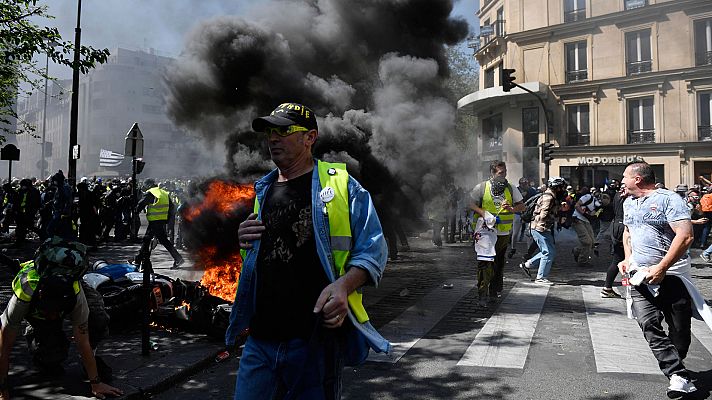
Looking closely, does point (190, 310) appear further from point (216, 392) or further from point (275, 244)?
point (275, 244)

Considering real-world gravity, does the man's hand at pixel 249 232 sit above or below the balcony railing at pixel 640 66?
below

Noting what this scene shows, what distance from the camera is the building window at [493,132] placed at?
86.0ft

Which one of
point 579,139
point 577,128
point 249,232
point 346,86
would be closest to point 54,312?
point 249,232

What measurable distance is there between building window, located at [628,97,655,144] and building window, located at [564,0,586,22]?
4761 millimetres

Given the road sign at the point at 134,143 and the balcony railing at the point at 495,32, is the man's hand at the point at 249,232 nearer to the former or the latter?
the road sign at the point at 134,143

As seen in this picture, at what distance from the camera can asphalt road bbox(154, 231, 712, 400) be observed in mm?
3609

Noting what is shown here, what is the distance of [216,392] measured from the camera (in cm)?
368

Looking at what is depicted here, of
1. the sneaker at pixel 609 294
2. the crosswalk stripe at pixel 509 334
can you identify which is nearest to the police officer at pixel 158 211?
the crosswalk stripe at pixel 509 334

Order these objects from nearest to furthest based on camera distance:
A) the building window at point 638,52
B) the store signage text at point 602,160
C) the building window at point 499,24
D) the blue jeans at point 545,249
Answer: the blue jeans at point 545,249, the building window at point 638,52, the store signage text at point 602,160, the building window at point 499,24

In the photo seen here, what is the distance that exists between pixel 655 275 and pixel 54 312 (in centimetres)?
428

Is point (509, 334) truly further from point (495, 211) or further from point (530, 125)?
point (530, 125)

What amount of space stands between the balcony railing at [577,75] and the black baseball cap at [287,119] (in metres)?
24.2

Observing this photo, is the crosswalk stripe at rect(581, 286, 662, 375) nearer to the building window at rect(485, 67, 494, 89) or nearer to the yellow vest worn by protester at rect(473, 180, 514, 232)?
the yellow vest worn by protester at rect(473, 180, 514, 232)

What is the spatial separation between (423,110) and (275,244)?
8754 mm
